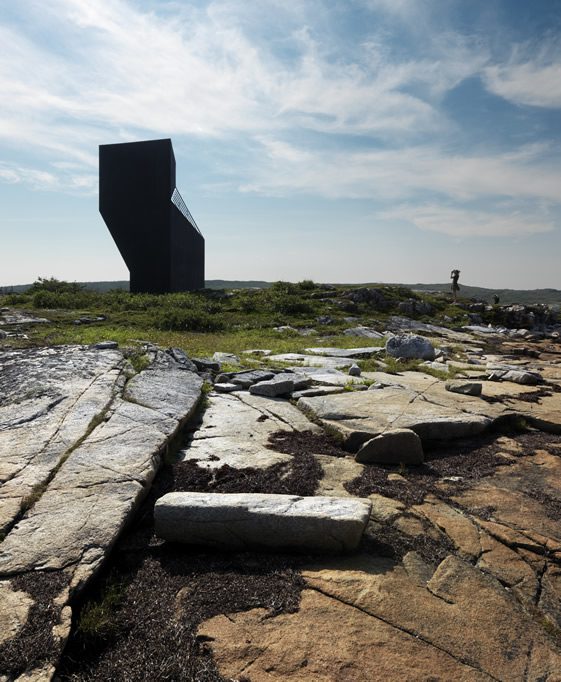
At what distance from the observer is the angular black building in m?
26.4

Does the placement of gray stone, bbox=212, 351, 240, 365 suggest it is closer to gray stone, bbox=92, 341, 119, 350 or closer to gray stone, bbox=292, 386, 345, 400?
gray stone, bbox=92, 341, 119, 350

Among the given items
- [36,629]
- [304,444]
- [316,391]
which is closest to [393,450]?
[304,444]

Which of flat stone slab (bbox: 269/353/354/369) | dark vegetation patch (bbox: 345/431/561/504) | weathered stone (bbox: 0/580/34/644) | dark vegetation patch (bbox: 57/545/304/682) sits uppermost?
flat stone slab (bbox: 269/353/354/369)

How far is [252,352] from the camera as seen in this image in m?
11.5

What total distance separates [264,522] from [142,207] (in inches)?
1016

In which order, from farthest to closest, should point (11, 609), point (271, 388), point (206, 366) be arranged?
point (206, 366) → point (271, 388) → point (11, 609)

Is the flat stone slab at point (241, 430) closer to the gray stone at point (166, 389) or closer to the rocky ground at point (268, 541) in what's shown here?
the rocky ground at point (268, 541)

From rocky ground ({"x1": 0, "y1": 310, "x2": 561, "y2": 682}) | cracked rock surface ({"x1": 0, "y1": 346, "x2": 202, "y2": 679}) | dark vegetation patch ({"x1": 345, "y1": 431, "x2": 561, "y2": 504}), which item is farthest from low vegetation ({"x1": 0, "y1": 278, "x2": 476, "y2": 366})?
dark vegetation patch ({"x1": 345, "y1": 431, "x2": 561, "y2": 504})

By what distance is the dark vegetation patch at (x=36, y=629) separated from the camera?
217 centimetres

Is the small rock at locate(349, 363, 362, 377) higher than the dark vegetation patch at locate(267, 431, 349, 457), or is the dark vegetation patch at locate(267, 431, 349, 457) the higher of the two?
the small rock at locate(349, 363, 362, 377)

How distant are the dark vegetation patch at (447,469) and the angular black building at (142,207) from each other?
75.8ft

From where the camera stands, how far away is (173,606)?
2703 mm

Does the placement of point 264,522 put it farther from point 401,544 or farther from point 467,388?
point 467,388

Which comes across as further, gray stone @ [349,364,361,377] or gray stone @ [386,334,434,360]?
gray stone @ [386,334,434,360]
